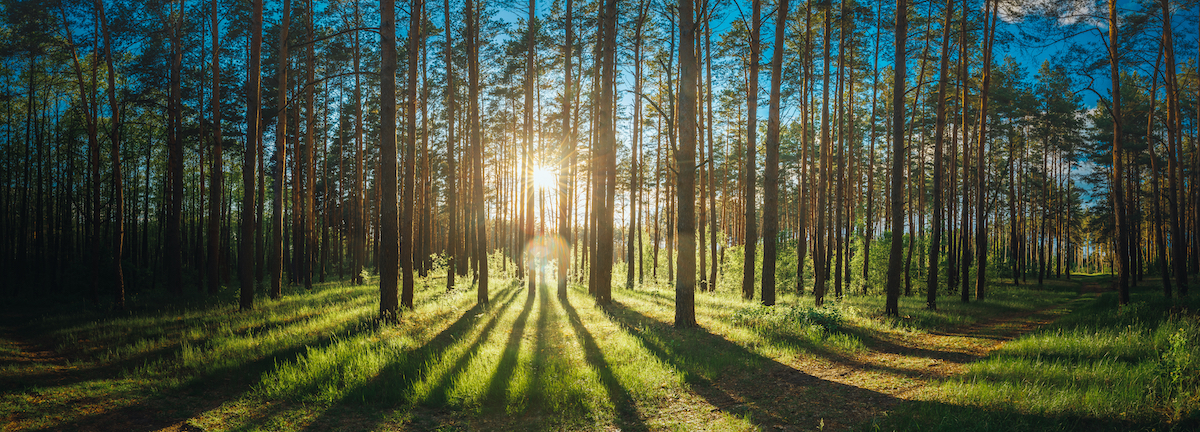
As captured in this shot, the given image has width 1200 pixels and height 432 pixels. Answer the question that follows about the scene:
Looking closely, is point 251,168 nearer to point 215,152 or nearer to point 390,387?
Answer: point 215,152

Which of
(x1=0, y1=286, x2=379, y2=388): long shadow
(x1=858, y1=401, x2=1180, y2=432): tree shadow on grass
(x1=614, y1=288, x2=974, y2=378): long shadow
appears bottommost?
(x1=0, y1=286, x2=379, y2=388): long shadow

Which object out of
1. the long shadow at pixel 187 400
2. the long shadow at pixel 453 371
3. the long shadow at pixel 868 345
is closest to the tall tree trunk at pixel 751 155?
the long shadow at pixel 868 345

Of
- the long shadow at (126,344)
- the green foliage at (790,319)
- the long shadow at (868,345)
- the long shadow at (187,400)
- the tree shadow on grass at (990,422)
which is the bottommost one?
the long shadow at (126,344)

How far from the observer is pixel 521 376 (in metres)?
5.43

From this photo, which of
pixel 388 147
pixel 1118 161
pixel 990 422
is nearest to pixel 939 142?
pixel 1118 161

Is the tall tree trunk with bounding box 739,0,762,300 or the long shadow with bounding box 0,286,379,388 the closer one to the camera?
the long shadow with bounding box 0,286,379,388

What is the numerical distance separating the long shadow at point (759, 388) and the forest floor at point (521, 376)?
0.03 m

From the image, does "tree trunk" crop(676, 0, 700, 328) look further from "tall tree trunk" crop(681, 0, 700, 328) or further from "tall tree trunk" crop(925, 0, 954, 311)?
"tall tree trunk" crop(925, 0, 954, 311)

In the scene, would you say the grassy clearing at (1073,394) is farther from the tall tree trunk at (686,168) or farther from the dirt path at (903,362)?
the tall tree trunk at (686,168)

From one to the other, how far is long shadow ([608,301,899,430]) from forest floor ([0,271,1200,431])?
0.03m

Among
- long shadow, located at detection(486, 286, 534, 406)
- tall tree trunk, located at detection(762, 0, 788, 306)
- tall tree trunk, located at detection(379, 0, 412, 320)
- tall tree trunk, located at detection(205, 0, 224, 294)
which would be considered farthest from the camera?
tall tree trunk, located at detection(205, 0, 224, 294)

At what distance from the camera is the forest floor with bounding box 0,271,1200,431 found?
449 centimetres

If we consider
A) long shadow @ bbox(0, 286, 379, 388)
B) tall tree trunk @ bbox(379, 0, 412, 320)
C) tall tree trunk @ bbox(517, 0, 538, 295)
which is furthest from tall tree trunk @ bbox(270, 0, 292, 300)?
tall tree trunk @ bbox(517, 0, 538, 295)

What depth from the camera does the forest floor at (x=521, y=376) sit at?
14.7 ft
